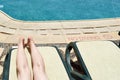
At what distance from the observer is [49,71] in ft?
17.6

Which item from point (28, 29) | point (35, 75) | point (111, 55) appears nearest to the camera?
point (35, 75)

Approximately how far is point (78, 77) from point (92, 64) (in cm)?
39

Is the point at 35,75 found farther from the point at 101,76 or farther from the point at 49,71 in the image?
the point at 101,76

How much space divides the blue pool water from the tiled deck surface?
5.78 ft

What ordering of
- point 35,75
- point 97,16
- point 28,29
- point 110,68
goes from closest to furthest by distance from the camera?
1. point 35,75
2. point 110,68
3. point 28,29
4. point 97,16

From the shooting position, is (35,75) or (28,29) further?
(28,29)

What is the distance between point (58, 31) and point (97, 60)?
133 inches

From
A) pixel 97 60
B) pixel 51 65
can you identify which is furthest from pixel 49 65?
pixel 97 60

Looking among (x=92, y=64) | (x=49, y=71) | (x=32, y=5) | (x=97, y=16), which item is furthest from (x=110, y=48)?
(x=32, y=5)

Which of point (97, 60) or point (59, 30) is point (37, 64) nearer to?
point (97, 60)

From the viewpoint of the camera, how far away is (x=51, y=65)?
5.57 meters

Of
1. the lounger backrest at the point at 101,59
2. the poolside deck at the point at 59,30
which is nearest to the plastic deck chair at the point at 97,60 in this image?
the lounger backrest at the point at 101,59

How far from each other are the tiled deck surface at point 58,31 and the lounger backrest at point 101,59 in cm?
185

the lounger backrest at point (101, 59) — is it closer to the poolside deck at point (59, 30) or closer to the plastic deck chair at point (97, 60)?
the plastic deck chair at point (97, 60)
